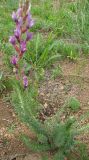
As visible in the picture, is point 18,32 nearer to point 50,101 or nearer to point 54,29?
point 50,101

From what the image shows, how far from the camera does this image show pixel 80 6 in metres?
4.93

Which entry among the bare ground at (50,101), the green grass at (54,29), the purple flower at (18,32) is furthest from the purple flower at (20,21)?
the green grass at (54,29)

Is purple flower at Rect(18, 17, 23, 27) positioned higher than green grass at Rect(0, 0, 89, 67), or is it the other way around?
purple flower at Rect(18, 17, 23, 27)

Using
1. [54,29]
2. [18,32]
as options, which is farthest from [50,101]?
[54,29]

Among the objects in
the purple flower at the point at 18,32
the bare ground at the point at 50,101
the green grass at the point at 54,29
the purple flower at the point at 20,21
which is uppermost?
the purple flower at the point at 20,21

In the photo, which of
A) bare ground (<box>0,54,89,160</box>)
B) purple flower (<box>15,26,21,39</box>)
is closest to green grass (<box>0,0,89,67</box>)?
bare ground (<box>0,54,89,160</box>)

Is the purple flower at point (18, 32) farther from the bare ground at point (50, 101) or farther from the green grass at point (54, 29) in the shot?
the green grass at point (54, 29)

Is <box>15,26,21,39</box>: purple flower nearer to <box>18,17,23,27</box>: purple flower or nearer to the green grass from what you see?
<box>18,17,23,27</box>: purple flower

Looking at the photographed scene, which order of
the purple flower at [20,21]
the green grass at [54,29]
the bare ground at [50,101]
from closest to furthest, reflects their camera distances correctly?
the purple flower at [20,21] → the bare ground at [50,101] → the green grass at [54,29]

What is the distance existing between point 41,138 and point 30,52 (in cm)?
149

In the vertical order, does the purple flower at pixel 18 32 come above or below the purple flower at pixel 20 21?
below

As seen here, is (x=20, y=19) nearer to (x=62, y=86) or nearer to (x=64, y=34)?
(x=62, y=86)

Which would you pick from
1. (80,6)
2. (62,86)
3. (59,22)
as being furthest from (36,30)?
(62,86)

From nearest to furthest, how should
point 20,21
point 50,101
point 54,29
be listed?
point 20,21 → point 50,101 → point 54,29
